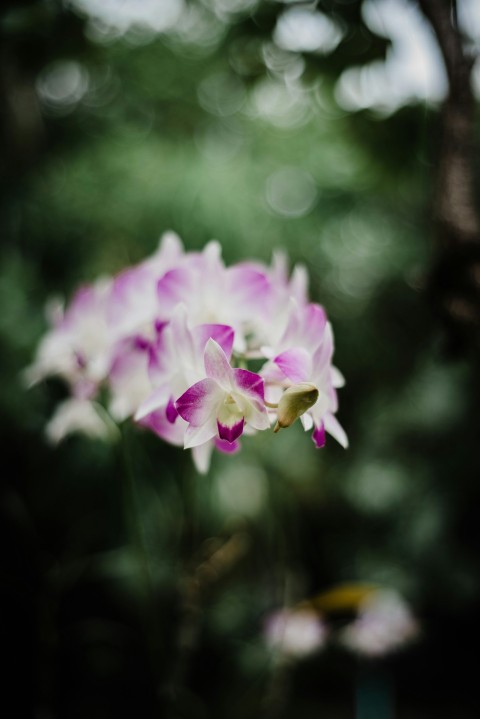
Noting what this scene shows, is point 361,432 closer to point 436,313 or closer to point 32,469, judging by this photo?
point 32,469

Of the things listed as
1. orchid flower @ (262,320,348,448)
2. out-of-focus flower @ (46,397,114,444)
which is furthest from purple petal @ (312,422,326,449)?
out-of-focus flower @ (46,397,114,444)

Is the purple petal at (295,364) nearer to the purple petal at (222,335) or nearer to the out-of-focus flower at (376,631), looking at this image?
the purple petal at (222,335)

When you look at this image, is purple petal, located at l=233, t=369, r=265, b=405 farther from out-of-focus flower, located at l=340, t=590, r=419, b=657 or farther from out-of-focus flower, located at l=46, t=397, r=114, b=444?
out-of-focus flower, located at l=340, t=590, r=419, b=657

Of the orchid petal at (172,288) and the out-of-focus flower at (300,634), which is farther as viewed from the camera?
the out-of-focus flower at (300,634)

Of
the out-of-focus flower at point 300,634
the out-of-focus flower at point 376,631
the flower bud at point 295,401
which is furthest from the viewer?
the out-of-focus flower at point 376,631

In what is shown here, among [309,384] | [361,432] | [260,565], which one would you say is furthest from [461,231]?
[361,432]

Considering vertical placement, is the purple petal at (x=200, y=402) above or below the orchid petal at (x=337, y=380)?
above

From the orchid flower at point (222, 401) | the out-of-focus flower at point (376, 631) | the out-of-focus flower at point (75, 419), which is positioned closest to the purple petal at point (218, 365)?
the orchid flower at point (222, 401)
